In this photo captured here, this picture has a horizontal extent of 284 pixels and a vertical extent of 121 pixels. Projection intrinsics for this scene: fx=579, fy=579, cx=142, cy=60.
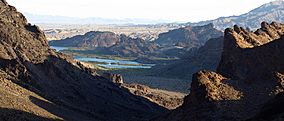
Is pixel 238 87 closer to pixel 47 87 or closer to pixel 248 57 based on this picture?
pixel 248 57

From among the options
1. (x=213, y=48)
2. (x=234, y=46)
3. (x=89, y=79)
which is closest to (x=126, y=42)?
(x=213, y=48)

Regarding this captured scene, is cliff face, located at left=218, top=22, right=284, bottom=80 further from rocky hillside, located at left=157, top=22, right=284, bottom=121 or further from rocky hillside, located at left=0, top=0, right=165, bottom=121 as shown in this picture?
rocky hillside, located at left=0, top=0, right=165, bottom=121

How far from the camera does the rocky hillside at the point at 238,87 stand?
4056cm

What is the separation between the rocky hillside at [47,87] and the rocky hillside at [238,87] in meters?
9.49

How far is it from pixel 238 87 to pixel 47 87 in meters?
19.8

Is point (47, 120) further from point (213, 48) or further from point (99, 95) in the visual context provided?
point (213, 48)

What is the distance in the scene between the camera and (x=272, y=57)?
49469 millimetres

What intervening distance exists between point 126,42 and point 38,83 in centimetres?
14010

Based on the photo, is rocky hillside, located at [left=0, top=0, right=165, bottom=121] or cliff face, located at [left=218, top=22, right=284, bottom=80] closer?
rocky hillside, located at [left=0, top=0, right=165, bottom=121]

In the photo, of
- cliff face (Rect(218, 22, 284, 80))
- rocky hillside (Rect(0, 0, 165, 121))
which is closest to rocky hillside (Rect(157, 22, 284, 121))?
cliff face (Rect(218, 22, 284, 80))

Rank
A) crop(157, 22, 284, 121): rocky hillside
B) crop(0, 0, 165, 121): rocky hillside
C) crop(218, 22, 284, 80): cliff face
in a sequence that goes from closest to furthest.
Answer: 1. crop(157, 22, 284, 121): rocky hillside
2. crop(0, 0, 165, 121): rocky hillside
3. crop(218, 22, 284, 80): cliff face

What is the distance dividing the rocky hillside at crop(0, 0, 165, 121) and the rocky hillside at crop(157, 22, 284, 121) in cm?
949

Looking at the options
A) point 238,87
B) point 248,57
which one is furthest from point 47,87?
point 238,87

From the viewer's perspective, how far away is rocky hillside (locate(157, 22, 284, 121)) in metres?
40.6
